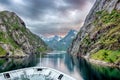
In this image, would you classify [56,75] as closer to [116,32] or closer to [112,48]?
[112,48]

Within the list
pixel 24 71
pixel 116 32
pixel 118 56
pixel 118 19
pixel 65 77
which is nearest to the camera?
pixel 65 77

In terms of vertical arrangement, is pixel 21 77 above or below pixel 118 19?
below

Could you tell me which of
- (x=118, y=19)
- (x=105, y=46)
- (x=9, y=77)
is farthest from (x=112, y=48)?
(x=9, y=77)

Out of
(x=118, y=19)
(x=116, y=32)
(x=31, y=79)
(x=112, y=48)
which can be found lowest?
(x=31, y=79)

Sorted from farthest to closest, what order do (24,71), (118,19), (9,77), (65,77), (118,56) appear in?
(118,19)
(118,56)
(24,71)
(9,77)
(65,77)

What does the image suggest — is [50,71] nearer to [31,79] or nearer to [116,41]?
[31,79]

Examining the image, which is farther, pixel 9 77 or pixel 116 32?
pixel 116 32
